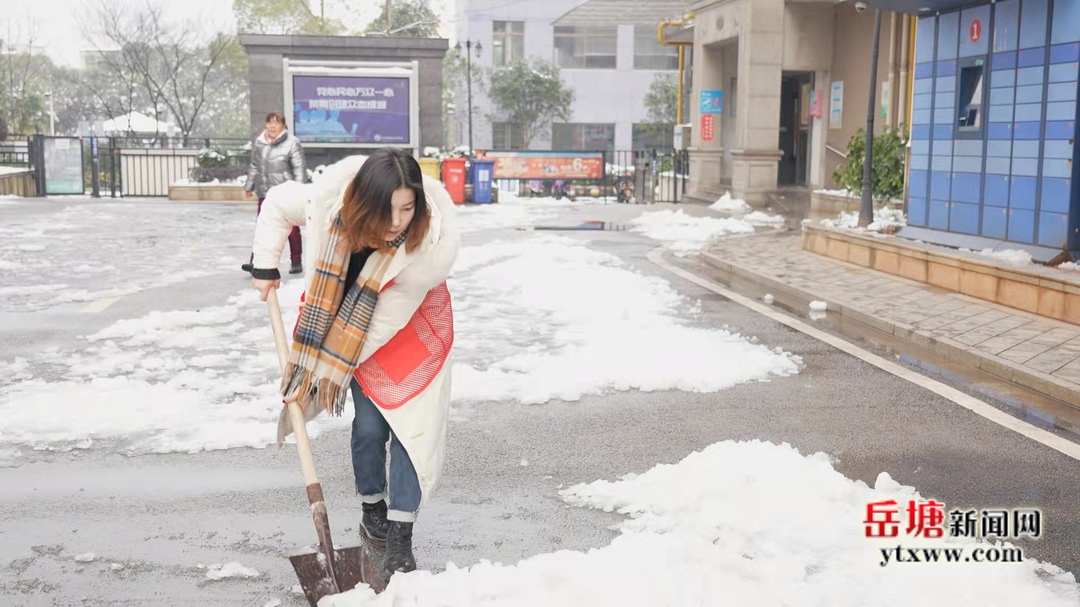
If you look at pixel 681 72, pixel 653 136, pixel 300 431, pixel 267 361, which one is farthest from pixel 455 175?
pixel 653 136

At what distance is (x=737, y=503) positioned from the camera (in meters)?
4.91

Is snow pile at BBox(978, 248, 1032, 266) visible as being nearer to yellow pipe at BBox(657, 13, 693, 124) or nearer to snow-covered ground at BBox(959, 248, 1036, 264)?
snow-covered ground at BBox(959, 248, 1036, 264)

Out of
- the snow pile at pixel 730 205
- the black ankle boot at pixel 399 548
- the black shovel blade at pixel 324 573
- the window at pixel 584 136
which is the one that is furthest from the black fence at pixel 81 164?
the window at pixel 584 136

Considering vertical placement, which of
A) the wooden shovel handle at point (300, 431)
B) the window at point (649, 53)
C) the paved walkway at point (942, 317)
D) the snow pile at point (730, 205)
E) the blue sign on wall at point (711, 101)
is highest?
the window at point (649, 53)

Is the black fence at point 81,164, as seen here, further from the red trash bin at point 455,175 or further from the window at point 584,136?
the window at point 584,136

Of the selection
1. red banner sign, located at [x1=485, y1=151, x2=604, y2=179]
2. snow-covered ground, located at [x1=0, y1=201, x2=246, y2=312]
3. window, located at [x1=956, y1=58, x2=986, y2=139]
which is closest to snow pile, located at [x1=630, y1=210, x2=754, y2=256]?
window, located at [x1=956, y1=58, x2=986, y2=139]

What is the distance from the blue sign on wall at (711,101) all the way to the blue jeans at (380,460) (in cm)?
2399

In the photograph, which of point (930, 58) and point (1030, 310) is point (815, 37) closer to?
point (930, 58)

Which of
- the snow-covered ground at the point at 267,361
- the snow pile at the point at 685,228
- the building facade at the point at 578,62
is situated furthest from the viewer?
the building facade at the point at 578,62

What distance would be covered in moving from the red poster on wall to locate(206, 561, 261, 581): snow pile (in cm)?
2423

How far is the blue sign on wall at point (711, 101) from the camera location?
2748 centimetres

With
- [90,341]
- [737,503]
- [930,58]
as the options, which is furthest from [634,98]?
[737,503]

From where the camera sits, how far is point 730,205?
2380cm

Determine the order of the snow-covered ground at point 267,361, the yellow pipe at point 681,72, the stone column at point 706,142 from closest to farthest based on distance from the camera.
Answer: the snow-covered ground at point 267,361
the stone column at point 706,142
the yellow pipe at point 681,72
